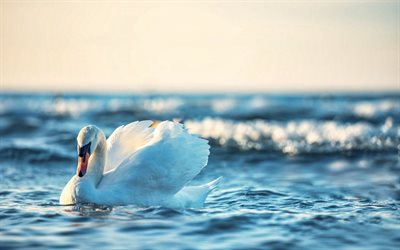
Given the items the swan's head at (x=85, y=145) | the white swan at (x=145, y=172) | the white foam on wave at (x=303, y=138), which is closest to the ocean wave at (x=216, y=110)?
the white foam on wave at (x=303, y=138)

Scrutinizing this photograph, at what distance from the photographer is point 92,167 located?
888 cm

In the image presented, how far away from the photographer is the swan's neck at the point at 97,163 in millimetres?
8836

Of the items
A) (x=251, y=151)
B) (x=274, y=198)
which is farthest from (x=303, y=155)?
(x=274, y=198)

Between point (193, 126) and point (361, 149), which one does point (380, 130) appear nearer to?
point (361, 149)

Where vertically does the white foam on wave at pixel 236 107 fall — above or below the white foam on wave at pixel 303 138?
above

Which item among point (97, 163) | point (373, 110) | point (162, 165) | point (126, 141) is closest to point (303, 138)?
point (126, 141)

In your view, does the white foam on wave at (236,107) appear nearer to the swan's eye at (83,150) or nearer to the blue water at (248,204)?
the blue water at (248,204)

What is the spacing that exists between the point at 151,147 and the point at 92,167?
2.74ft

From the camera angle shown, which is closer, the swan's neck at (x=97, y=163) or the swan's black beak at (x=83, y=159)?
the swan's black beak at (x=83, y=159)

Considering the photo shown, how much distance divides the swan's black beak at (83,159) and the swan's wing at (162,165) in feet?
1.24

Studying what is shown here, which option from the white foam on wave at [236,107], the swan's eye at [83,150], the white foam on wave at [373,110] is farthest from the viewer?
the white foam on wave at [236,107]

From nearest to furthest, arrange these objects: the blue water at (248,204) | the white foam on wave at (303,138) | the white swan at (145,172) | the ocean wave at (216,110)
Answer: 1. the blue water at (248,204)
2. the white swan at (145,172)
3. the white foam on wave at (303,138)
4. the ocean wave at (216,110)

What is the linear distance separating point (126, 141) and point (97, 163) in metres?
0.72

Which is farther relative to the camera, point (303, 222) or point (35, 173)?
point (35, 173)
